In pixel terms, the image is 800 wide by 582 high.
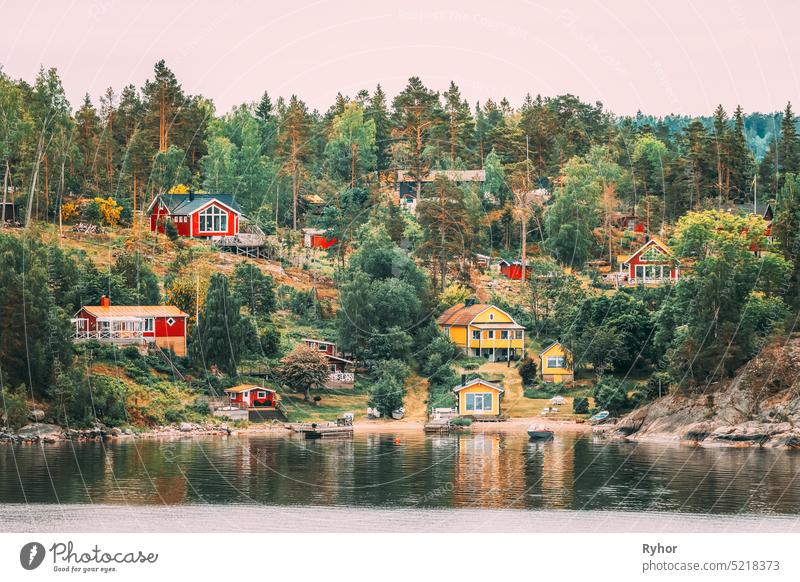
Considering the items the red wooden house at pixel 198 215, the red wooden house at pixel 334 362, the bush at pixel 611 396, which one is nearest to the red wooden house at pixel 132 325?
the red wooden house at pixel 334 362

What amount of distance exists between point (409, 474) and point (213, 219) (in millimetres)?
64349

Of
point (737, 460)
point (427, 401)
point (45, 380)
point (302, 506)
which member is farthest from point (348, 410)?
point (302, 506)

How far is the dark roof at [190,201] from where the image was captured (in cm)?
14500

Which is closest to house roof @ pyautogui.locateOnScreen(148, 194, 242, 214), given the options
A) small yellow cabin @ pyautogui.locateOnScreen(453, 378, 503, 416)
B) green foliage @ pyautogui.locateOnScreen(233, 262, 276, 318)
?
green foliage @ pyautogui.locateOnScreen(233, 262, 276, 318)

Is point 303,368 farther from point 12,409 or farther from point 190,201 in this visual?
point 190,201

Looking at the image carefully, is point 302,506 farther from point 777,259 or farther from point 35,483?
point 777,259

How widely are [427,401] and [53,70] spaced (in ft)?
204

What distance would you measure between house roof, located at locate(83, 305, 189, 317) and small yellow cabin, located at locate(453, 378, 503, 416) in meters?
21.4

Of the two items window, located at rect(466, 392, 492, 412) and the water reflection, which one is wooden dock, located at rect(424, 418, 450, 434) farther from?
the water reflection

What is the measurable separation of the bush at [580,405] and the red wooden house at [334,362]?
17.0 metres

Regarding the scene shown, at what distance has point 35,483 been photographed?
263 ft

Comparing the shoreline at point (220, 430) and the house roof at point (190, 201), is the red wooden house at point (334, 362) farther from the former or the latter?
the house roof at point (190, 201)

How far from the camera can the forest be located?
108 meters

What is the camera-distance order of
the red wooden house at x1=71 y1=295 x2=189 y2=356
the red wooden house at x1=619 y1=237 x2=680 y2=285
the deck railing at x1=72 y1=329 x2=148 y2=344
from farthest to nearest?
the red wooden house at x1=619 y1=237 x2=680 y2=285 → the red wooden house at x1=71 y1=295 x2=189 y2=356 → the deck railing at x1=72 y1=329 x2=148 y2=344
